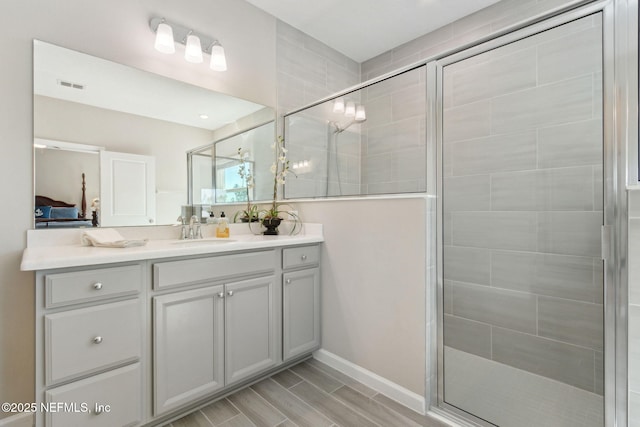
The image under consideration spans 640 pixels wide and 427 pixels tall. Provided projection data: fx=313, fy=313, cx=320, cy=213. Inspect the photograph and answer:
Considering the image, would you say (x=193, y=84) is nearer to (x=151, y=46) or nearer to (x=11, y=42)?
(x=151, y=46)

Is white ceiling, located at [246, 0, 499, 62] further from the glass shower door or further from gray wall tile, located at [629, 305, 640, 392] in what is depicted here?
gray wall tile, located at [629, 305, 640, 392]

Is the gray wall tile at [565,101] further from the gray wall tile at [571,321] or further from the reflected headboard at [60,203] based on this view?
the reflected headboard at [60,203]

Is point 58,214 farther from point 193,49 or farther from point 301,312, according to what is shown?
point 301,312

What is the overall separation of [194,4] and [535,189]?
2386mm

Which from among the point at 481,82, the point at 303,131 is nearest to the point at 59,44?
the point at 303,131

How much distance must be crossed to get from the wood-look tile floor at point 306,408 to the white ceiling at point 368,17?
271cm

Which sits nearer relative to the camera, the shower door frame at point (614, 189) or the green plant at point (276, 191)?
the shower door frame at point (614, 189)

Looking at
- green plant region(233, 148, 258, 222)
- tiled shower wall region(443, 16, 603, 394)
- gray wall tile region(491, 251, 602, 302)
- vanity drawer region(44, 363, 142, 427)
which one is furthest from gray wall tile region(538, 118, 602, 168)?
vanity drawer region(44, 363, 142, 427)

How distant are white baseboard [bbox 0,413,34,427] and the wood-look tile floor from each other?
2.17ft

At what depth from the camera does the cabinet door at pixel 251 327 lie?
169 centimetres

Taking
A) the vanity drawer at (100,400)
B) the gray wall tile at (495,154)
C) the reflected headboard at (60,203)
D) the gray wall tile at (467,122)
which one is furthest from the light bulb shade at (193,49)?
the vanity drawer at (100,400)

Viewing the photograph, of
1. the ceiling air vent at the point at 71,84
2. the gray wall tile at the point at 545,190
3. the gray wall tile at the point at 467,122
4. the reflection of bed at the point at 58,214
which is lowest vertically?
the reflection of bed at the point at 58,214

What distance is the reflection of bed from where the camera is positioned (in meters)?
1.56

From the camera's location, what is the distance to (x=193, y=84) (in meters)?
2.12
